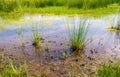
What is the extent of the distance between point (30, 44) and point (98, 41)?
2.18 metres

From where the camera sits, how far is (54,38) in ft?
28.8

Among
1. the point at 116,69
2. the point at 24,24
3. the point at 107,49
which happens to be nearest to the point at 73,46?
the point at 107,49

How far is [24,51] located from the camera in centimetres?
738

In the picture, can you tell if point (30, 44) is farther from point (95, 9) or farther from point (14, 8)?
point (95, 9)

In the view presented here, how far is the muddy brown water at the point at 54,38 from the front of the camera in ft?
24.0

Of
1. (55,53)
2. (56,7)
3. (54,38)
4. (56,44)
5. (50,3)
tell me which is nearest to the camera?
(55,53)

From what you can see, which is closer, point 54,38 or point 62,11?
point 54,38

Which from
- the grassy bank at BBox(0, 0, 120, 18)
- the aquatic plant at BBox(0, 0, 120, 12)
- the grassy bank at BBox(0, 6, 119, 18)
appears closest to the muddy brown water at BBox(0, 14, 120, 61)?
the grassy bank at BBox(0, 6, 119, 18)

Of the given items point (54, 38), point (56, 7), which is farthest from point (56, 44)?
point (56, 7)

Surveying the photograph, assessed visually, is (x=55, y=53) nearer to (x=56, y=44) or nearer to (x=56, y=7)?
(x=56, y=44)

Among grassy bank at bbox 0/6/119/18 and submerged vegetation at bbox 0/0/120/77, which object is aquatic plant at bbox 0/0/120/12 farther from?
submerged vegetation at bbox 0/0/120/77

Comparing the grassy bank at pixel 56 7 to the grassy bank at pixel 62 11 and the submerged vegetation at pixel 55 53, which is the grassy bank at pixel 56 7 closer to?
the grassy bank at pixel 62 11

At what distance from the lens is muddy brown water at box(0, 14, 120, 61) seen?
24.0 ft

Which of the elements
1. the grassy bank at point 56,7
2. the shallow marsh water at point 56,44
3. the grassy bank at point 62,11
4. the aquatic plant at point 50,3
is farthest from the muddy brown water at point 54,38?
the aquatic plant at point 50,3
